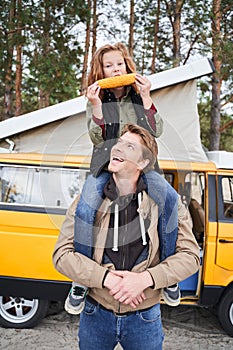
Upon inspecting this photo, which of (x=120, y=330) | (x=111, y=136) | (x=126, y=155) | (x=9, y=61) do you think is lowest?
(x=120, y=330)

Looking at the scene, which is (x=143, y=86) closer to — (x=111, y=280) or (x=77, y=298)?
(x=111, y=280)

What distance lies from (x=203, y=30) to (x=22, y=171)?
28.8ft

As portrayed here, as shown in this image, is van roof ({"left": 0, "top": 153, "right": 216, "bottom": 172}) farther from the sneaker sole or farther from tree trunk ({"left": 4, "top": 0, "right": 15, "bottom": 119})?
tree trunk ({"left": 4, "top": 0, "right": 15, "bottom": 119})

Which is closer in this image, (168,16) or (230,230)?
(230,230)

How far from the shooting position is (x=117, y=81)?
2.15 metres

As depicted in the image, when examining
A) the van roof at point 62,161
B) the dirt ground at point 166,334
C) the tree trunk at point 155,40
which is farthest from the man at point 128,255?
the tree trunk at point 155,40

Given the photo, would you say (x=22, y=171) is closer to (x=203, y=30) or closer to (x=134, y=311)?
(x=134, y=311)

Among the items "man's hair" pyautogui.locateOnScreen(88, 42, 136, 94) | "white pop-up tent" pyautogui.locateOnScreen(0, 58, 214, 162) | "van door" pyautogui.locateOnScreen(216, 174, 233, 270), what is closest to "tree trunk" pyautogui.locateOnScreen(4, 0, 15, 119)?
"white pop-up tent" pyautogui.locateOnScreen(0, 58, 214, 162)

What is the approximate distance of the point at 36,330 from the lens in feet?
14.0

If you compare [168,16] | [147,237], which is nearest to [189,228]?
[147,237]

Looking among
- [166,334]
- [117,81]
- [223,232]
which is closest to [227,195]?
[223,232]

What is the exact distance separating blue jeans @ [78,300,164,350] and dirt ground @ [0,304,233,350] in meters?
2.20

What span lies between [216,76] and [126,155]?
9.52m

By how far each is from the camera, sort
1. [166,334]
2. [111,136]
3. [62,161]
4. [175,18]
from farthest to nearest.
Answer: [175,18], [166,334], [62,161], [111,136]
